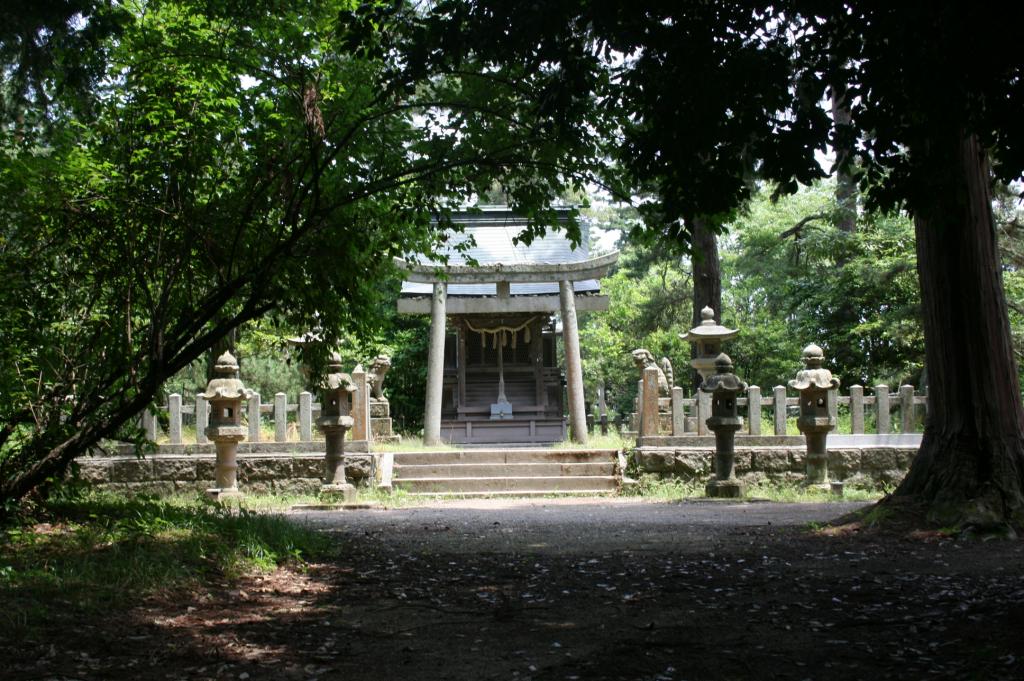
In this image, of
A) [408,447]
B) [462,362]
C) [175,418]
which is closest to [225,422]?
[175,418]

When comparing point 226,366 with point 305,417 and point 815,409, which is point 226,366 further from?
point 815,409

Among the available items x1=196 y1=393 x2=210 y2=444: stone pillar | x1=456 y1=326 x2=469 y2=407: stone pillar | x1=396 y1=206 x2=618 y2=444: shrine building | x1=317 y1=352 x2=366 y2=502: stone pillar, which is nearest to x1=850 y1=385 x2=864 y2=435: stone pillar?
x1=396 y1=206 x2=618 y2=444: shrine building

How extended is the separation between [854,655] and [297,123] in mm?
5667

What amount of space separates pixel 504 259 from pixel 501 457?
23.9 feet

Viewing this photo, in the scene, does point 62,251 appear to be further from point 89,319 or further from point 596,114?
point 596,114

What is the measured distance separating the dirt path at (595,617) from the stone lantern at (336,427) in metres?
5.47

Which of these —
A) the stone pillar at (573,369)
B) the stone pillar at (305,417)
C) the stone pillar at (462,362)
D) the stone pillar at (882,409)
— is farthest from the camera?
the stone pillar at (462,362)

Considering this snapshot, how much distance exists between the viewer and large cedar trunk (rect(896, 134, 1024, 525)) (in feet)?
29.3

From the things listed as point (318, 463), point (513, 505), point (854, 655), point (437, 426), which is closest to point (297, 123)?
point (854, 655)

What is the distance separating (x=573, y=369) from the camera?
20.6 m

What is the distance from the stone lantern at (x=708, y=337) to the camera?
54.5ft

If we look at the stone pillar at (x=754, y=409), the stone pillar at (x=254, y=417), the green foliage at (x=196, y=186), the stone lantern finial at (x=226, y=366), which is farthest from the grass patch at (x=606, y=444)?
the green foliage at (x=196, y=186)

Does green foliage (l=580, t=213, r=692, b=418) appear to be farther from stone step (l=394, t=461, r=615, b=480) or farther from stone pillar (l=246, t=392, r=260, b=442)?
stone pillar (l=246, t=392, r=260, b=442)

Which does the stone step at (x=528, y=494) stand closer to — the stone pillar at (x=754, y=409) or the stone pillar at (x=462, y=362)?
the stone pillar at (x=754, y=409)
